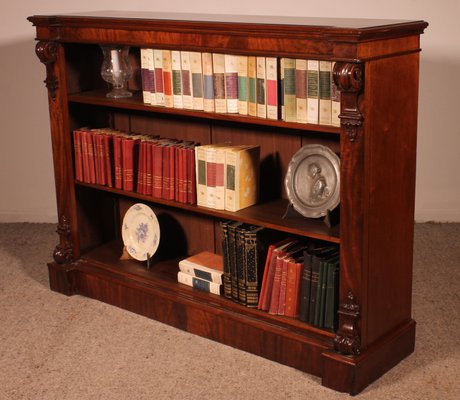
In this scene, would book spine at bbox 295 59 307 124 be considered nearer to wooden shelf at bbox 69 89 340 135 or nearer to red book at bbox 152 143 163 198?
wooden shelf at bbox 69 89 340 135

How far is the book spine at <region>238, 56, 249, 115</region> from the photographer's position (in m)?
2.97

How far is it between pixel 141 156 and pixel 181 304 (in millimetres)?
648

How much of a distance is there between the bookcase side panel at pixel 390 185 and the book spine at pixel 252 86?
1.72 ft

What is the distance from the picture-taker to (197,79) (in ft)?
10.2

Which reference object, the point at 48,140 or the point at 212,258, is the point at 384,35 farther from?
the point at 48,140

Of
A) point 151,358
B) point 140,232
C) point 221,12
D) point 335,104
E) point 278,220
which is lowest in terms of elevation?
point 151,358

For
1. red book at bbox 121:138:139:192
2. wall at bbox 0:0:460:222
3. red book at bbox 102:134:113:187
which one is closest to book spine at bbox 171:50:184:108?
red book at bbox 121:138:139:192

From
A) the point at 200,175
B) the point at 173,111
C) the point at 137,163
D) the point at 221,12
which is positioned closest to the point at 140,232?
the point at 137,163

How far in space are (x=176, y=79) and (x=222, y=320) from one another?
3.15 feet

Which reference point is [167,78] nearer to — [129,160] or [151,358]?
[129,160]

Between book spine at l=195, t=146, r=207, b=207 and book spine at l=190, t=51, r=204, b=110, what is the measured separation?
0.56ft

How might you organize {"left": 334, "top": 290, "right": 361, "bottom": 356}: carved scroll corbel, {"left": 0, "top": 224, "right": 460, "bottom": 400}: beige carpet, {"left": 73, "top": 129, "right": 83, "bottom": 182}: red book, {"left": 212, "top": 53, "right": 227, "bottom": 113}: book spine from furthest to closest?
{"left": 73, "top": 129, "right": 83, "bottom": 182}: red book → {"left": 212, "top": 53, "right": 227, "bottom": 113}: book spine → {"left": 0, "top": 224, "right": 460, "bottom": 400}: beige carpet → {"left": 334, "top": 290, "right": 361, "bottom": 356}: carved scroll corbel

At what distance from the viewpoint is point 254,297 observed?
10.2ft

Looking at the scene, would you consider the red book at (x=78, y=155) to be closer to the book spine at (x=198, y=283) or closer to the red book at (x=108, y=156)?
the red book at (x=108, y=156)
